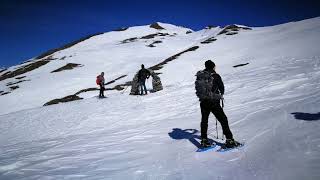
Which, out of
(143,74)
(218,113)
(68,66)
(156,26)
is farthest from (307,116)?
(156,26)

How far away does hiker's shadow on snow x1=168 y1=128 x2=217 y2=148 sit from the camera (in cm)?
953

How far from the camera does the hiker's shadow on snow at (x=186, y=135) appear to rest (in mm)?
9529

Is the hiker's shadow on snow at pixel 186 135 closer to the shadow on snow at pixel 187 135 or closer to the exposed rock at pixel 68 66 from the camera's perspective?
the shadow on snow at pixel 187 135

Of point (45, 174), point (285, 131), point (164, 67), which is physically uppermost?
point (164, 67)

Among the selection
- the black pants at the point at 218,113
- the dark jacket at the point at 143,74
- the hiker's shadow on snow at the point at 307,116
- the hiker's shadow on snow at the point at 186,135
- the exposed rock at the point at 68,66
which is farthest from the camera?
the exposed rock at the point at 68,66

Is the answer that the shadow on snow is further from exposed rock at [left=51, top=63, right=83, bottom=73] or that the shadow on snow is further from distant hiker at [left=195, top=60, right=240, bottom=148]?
exposed rock at [left=51, top=63, right=83, bottom=73]

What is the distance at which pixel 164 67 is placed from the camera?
3762 centimetres

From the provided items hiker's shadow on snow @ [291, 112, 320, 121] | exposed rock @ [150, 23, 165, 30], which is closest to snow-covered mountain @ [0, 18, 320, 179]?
hiker's shadow on snow @ [291, 112, 320, 121]

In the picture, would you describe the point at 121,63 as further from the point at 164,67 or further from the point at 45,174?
the point at 45,174

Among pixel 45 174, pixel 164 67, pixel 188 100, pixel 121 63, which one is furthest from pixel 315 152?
pixel 121 63

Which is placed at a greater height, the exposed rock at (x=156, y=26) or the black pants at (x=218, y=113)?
the exposed rock at (x=156, y=26)

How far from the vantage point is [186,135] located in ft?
34.3

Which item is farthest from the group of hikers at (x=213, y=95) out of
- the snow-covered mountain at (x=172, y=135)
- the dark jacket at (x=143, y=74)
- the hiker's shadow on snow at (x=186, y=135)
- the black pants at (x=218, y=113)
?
the dark jacket at (x=143, y=74)

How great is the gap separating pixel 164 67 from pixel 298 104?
87.8 ft
